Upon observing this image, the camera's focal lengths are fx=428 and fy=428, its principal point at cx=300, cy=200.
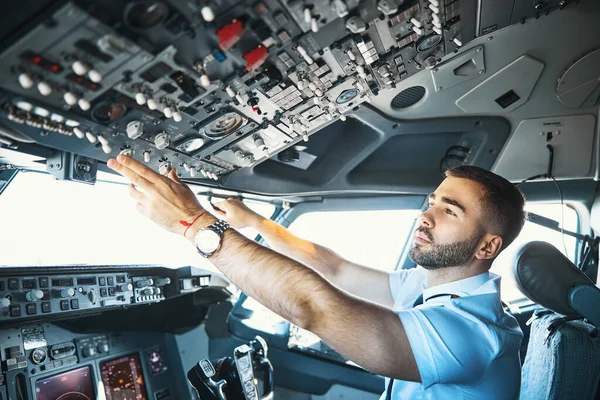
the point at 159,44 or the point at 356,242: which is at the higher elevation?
the point at 159,44

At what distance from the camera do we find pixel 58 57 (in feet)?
3.53

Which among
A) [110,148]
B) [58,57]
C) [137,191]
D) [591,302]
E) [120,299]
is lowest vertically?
[591,302]

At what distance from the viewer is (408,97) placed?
10.1 feet

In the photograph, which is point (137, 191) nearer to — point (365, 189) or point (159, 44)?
point (159, 44)

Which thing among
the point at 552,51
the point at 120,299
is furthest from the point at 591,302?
the point at 120,299

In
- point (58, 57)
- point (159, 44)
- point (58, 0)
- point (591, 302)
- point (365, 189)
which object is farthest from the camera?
point (365, 189)

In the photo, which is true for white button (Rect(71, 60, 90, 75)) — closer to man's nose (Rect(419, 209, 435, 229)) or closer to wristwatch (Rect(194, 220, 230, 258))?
wristwatch (Rect(194, 220, 230, 258))

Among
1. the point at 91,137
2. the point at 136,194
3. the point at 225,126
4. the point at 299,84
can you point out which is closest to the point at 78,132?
the point at 91,137

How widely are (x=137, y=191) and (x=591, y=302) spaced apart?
1.94 metres

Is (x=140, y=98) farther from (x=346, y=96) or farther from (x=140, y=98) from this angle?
(x=346, y=96)

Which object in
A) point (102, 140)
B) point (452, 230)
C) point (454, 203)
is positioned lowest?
point (452, 230)

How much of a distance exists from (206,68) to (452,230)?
1213 mm

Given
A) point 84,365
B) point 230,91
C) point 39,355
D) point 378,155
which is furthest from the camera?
point 378,155

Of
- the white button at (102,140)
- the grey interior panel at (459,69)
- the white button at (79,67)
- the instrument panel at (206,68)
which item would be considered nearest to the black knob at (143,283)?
the instrument panel at (206,68)
